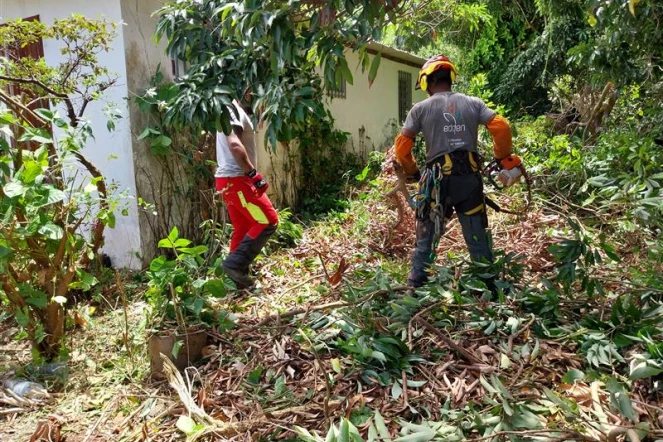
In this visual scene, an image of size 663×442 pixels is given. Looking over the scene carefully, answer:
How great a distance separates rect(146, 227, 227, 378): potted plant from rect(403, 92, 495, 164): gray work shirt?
5.87 feet

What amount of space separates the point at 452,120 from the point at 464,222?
2.39ft

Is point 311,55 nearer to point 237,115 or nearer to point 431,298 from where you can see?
point 237,115

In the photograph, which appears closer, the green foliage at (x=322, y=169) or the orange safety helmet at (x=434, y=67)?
the orange safety helmet at (x=434, y=67)

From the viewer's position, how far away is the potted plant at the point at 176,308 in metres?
2.87

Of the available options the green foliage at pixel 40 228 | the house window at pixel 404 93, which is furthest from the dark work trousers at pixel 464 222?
the house window at pixel 404 93

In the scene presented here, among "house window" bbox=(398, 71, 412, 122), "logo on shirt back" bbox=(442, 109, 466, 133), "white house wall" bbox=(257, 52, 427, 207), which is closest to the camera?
"logo on shirt back" bbox=(442, 109, 466, 133)

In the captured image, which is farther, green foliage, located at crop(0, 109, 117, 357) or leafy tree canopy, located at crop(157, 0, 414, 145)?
green foliage, located at crop(0, 109, 117, 357)

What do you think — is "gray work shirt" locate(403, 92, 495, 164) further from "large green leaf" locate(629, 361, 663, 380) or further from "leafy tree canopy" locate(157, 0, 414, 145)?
"large green leaf" locate(629, 361, 663, 380)

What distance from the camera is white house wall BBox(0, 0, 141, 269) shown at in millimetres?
4887

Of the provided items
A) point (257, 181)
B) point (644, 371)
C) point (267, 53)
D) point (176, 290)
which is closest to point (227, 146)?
point (257, 181)

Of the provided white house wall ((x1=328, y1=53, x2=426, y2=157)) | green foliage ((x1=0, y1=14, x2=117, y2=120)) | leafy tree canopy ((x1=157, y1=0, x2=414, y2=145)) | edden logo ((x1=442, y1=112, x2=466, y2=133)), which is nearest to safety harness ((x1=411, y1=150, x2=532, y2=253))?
edden logo ((x1=442, y1=112, x2=466, y2=133))

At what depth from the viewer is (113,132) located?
197 inches

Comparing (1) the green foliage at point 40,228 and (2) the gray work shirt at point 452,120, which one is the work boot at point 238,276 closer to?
(1) the green foliage at point 40,228

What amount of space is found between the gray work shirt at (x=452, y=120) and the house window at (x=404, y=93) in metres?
8.11
